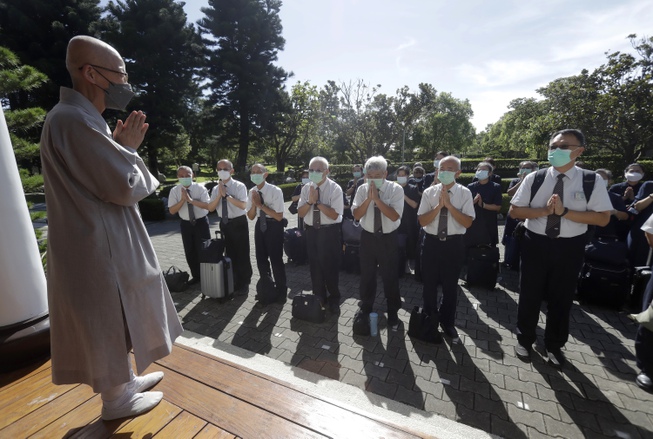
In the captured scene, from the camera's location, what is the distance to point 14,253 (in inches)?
101

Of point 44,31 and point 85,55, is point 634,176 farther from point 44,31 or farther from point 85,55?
point 44,31

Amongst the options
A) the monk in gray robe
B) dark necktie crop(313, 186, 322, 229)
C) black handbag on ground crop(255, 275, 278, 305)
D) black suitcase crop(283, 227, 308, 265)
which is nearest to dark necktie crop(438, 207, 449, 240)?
dark necktie crop(313, 186, 322, 229)

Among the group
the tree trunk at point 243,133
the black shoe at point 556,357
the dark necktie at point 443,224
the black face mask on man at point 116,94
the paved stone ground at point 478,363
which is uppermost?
the tree trunk at point 243,133

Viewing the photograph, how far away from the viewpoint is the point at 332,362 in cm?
353

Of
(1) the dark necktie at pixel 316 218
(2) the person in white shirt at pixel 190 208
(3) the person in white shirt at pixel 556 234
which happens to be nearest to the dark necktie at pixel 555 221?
(3) the person in white shirt at pixel 556 234

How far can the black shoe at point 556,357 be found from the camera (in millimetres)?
3373

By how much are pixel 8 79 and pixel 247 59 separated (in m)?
25.1

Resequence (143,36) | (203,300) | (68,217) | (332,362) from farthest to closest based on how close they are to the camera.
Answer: (143,36)
(203,300)
(332,362)
(68,217)

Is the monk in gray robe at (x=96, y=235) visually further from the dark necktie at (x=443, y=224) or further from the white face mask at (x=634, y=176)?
the white face mask at (x=634, y=176)

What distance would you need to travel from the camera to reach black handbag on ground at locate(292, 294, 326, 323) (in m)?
4.43

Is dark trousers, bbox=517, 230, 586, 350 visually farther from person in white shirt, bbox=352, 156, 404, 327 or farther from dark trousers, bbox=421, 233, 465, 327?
person in white shirt, bbox=352, 156, 404, 327

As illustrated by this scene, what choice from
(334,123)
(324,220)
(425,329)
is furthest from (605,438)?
(334,123)

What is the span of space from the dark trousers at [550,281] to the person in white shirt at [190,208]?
506 cm

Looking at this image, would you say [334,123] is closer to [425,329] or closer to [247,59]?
[247,59]
